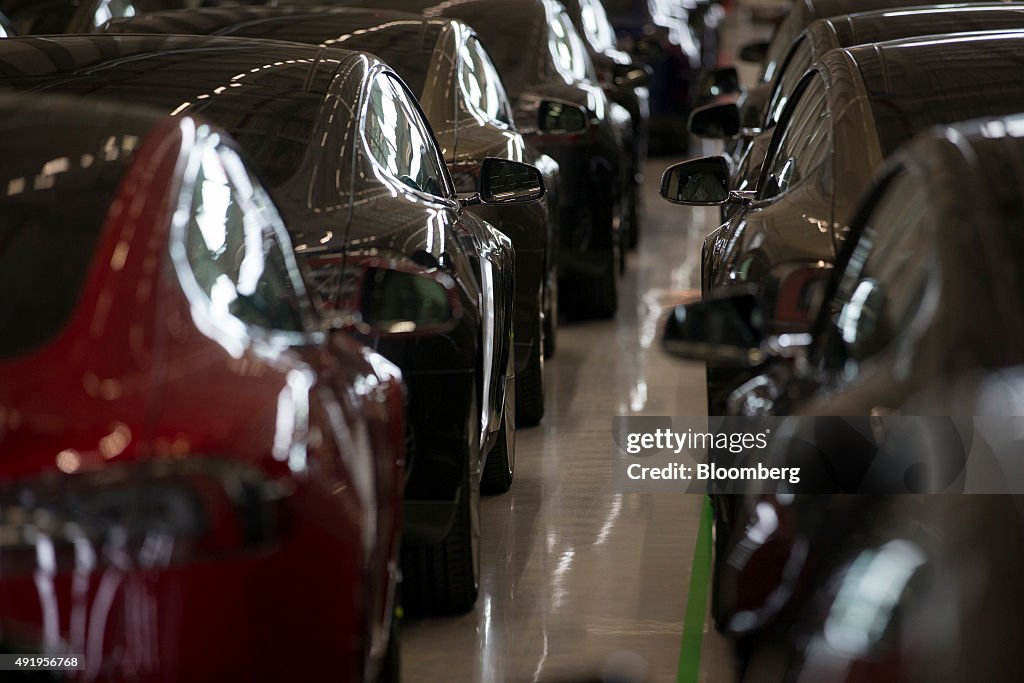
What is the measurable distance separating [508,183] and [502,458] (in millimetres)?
1037

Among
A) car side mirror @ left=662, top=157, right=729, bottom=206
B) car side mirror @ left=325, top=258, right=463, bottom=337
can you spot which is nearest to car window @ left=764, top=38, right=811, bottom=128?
car side mirror @ left=662, top=157, right=729, bottom=206

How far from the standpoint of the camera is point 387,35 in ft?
21.7

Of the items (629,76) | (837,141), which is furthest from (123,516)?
(629,76)

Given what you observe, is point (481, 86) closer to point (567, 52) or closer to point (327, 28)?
point (327, 28)

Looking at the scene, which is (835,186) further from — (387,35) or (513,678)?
(387,35)

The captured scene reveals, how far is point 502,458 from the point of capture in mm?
6105

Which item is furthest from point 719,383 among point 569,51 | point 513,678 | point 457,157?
point 569,51

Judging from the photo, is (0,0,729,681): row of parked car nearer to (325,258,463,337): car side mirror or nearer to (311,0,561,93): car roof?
(325,258,463,337): car side mirror

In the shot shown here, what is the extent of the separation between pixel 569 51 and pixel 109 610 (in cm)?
718

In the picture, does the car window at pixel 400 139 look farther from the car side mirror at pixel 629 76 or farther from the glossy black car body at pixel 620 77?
the car side mirror at pixel 629 76

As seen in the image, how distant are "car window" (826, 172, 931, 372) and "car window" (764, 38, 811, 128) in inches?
136

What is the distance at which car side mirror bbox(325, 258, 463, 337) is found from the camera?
12.1 feet

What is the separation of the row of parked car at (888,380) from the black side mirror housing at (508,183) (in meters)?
1.46

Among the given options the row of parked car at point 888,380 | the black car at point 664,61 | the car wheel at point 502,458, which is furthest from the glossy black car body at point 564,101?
the black car at point 664,61
